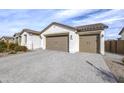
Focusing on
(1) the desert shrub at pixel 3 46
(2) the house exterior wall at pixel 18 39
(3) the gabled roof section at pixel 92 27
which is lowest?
(1) the desert shrub at pixel 3 46

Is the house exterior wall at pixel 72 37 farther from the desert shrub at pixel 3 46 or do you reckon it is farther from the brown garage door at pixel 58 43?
the desert shrub at pixel 3 46

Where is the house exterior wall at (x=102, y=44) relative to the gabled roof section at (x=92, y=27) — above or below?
below

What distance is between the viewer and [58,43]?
15.8 meters

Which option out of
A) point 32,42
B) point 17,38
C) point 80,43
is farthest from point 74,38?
point 17,38

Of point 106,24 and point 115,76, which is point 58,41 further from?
point 115,76

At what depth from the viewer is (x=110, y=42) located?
15453 millimetres

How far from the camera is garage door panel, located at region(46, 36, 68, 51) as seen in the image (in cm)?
1535

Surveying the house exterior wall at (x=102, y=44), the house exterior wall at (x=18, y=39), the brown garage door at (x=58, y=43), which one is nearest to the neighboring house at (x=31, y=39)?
the house exterior wall at (x=18, y=39)

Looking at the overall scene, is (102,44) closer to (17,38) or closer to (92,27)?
(92,27)

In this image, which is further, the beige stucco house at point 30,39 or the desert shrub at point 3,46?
the beige stucco house at point 30,39

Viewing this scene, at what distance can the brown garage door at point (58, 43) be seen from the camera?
50.3 ft

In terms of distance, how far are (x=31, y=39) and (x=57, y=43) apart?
4838 millimetres

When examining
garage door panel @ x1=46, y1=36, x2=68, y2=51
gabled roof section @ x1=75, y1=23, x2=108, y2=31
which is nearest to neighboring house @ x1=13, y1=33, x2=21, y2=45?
garage door panel @ x1=46, y1=36, x2=68, y2=51
